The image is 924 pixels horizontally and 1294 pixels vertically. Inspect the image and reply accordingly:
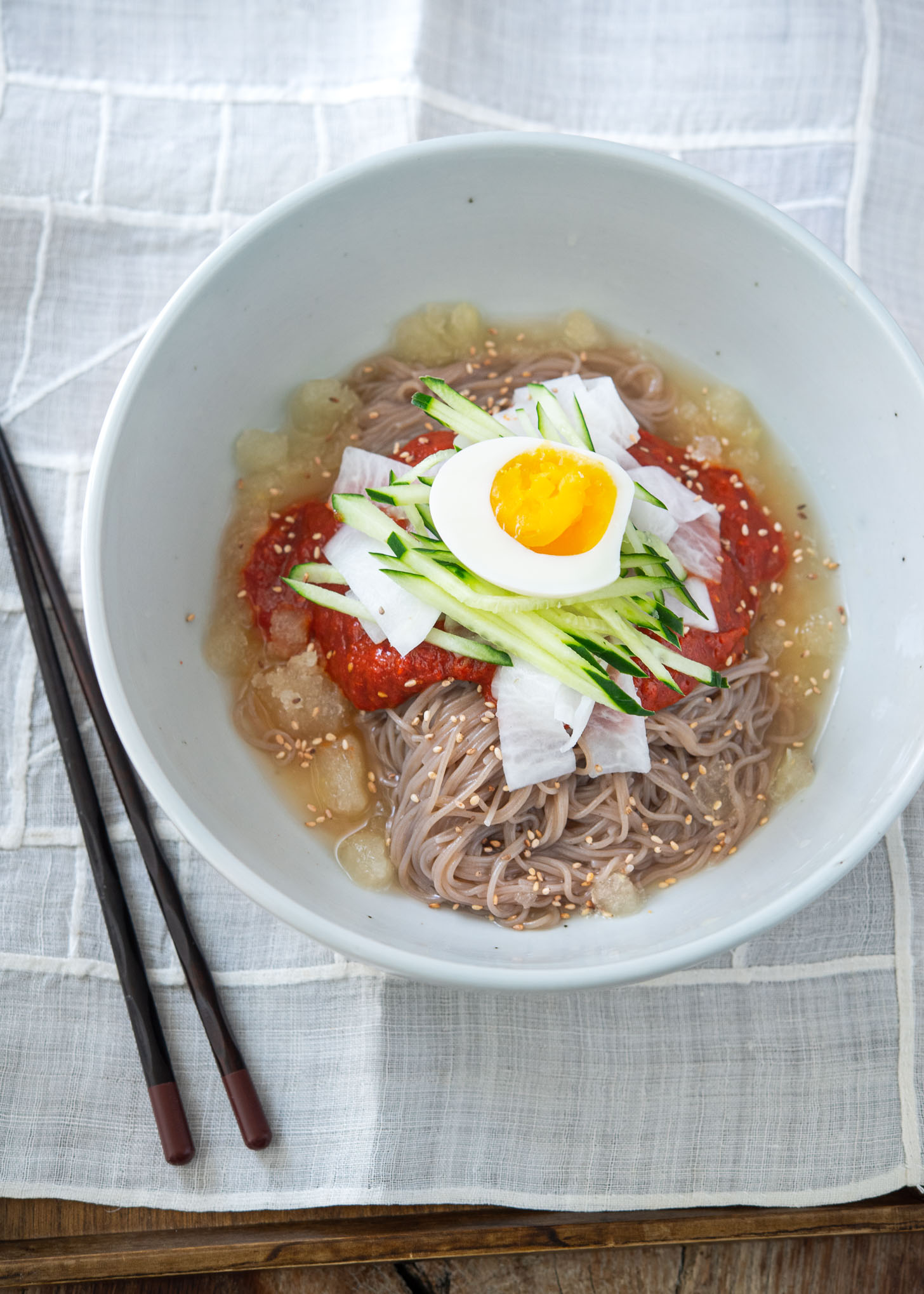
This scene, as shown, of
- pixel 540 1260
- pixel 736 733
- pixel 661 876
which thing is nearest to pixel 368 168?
pixel 736 733

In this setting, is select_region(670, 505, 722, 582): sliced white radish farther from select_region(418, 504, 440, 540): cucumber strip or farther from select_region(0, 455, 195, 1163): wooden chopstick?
select_region(0, 455, 195, 1163): wooden chopstick

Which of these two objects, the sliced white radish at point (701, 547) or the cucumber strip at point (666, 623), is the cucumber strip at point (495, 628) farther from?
the sliced white radish at point (701, 547)

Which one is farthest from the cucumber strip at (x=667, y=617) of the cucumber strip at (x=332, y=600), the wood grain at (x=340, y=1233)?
the wood grain at (x=340, y=1233)

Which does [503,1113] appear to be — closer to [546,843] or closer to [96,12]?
[546,843]

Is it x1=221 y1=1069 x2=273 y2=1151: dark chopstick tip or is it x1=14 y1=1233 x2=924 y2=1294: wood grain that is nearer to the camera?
x1=221 y1=1069 x2=273 y2=1151: dark chopstick tip

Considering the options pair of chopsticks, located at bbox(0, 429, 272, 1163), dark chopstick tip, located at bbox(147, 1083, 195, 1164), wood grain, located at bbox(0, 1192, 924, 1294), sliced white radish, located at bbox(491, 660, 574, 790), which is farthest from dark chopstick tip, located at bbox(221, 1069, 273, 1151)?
sliced white radish, located at bbox(491, 660, 574, 790)
